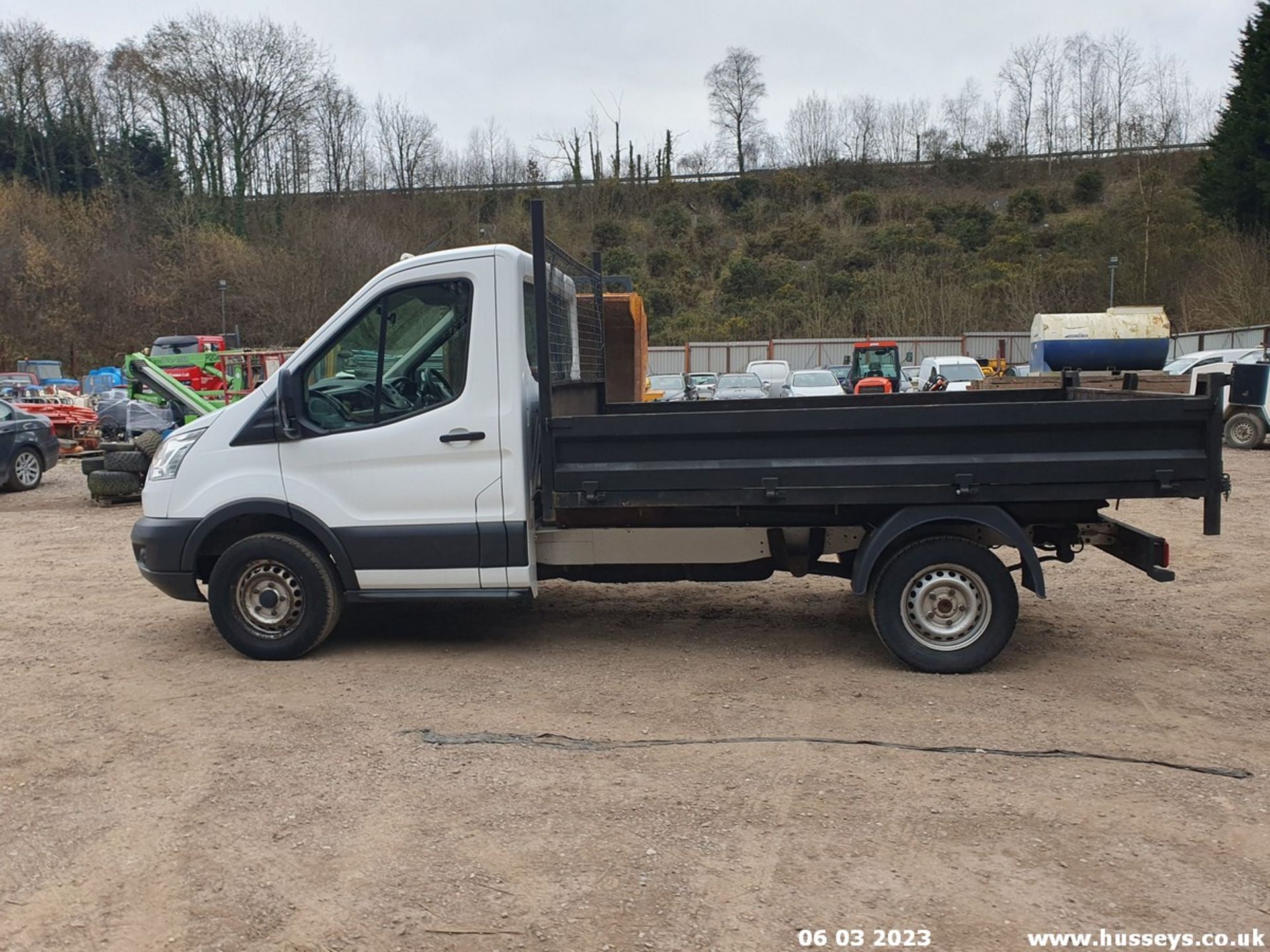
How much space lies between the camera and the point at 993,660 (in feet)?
21.0

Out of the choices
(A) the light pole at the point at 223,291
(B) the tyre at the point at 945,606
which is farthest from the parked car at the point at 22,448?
(A) the light pole at the point at 223,291

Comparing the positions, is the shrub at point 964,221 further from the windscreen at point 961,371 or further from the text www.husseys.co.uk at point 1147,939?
the text www.husseys.co.uk at point 1147,939

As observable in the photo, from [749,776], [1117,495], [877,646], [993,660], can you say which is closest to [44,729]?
[749,776]

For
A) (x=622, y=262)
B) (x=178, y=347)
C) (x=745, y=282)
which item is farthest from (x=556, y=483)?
(x=622, y=262)

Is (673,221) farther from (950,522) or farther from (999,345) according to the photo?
(950,522)

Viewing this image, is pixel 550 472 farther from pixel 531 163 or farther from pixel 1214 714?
pixel 531 163

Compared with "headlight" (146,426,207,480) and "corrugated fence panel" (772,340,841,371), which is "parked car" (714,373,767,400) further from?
"headlight" (146,426,207,480)

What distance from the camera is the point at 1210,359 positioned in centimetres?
2459

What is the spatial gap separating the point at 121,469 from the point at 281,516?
9.81 meters

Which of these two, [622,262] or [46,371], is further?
[622,262]

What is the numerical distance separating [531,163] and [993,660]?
75.4 metres

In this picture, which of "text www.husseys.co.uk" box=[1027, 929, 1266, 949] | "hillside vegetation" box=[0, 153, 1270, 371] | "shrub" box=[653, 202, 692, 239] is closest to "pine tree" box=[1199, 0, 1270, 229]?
"hillside vegetation" box=[0, 153, 1270, 371]

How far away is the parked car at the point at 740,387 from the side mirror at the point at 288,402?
967 inches

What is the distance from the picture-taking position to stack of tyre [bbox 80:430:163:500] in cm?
1502
